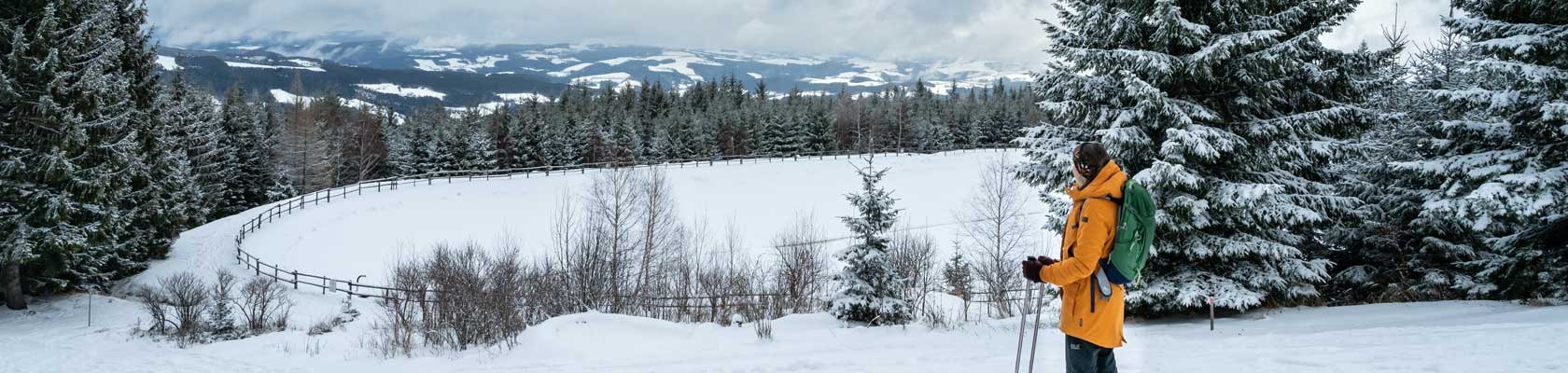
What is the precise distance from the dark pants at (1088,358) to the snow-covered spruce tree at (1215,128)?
5.82 m

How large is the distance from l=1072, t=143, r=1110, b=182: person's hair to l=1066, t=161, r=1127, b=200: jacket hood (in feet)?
0.10

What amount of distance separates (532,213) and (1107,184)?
3728cm

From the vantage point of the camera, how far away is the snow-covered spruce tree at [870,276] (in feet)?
36.3

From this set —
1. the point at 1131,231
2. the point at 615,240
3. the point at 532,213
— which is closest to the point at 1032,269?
the point at 1131,231

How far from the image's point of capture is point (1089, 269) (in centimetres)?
388

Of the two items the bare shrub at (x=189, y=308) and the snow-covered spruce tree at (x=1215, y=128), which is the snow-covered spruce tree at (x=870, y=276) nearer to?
Result: the snow-covered spruce tree at (x=1215, y=128)

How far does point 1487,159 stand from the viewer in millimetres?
10195

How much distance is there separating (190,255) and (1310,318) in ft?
115

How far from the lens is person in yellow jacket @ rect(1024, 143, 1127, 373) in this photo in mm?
3914

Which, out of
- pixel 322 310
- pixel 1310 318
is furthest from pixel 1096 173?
pixel 322 310

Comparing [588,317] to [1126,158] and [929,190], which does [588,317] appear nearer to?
[1126,158]

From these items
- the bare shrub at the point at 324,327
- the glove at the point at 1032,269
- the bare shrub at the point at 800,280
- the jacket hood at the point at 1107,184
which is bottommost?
the bare shrub at the point at 324,327

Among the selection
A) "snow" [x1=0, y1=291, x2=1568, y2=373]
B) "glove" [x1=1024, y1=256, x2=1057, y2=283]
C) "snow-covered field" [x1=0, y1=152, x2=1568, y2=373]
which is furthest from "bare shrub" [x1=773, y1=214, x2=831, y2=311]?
"glove" [x1=1024, y1=256, x2=1057, y2=283]

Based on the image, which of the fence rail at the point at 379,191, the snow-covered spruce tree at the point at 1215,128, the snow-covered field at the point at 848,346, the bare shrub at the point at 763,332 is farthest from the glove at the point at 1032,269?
the fence rail at the point at 379,191
